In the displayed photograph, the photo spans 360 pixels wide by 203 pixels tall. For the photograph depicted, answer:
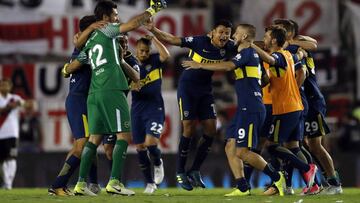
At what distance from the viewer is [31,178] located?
24.7m

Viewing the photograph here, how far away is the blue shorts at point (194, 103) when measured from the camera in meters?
17.3

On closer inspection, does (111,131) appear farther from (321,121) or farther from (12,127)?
(12,127)

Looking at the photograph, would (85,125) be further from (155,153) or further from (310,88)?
(310,88)

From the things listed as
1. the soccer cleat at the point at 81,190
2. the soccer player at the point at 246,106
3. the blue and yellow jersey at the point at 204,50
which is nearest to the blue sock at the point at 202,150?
the blue and yellow jersey at the point at 204,50

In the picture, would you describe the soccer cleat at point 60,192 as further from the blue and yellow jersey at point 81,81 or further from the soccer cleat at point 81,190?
the blue and yellow jersey at point 81,81

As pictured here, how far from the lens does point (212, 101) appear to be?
57.1 feet

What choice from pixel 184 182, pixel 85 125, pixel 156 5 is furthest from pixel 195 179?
pixel 156 5

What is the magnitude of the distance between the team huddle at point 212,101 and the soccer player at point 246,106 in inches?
0.5

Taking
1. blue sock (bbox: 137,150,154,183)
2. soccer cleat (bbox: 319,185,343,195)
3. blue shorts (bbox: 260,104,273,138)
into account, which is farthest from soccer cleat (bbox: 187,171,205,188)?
soccer cleat (bbox: 319,185,343,195)

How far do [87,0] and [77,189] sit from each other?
13191 mm

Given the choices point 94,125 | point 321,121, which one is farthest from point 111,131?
point 321,121

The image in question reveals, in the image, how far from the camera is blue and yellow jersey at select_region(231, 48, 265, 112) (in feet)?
51.0

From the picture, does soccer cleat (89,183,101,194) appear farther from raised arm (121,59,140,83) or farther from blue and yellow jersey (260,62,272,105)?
blue and yellow jersey (260,62,272,105)

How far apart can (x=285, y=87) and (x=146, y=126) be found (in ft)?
9.59
